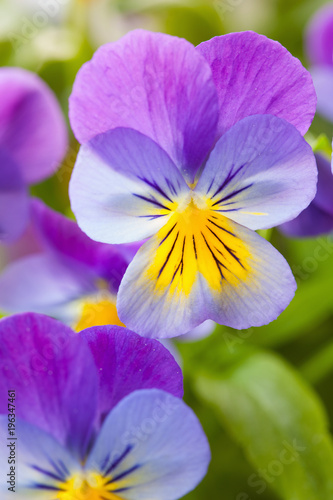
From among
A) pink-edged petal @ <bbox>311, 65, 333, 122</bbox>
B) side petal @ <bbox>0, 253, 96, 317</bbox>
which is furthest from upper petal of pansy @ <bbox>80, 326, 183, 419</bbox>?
pink-edged petal @ <bbox>311, 65, 333, 122</bbox>

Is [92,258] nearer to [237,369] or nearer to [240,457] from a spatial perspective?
[237,369]

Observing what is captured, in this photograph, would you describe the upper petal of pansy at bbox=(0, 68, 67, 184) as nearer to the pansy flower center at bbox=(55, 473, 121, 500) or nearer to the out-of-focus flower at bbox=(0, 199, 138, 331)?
the out-of-focus flower at bbox=(0, 199, 138, 331)

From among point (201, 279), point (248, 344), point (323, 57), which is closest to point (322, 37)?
point (323, 57)

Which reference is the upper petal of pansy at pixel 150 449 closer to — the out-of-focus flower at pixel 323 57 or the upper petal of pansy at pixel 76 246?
the upper petal of pansy at pixel 76 246

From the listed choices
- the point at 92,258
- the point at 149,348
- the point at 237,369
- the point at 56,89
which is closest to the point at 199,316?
the point at 149,348

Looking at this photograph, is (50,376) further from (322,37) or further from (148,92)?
(322,37)

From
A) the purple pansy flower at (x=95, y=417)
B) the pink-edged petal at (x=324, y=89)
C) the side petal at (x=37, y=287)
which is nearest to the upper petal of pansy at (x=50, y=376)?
the purple pansy flower at (x=95, y=417)
